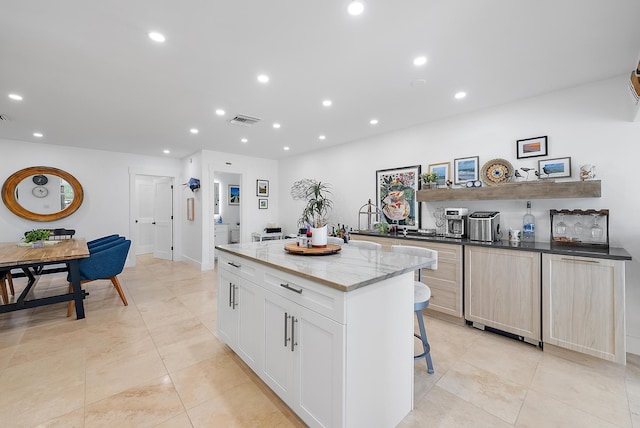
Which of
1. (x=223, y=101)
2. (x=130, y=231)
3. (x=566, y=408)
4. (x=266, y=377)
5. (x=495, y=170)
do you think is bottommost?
(x=566, y=408)

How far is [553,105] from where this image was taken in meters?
2.87

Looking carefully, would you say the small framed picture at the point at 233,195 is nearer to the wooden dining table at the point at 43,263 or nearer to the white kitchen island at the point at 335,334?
the wooden dining table at the point at 43,263

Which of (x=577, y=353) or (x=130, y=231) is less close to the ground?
(x=130, y=231)

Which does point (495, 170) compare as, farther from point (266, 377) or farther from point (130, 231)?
point (130, 231)

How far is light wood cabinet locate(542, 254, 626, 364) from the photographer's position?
212 centimetres

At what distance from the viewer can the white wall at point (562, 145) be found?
96.7 inches

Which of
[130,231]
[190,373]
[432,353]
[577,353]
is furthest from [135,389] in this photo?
[130,231]

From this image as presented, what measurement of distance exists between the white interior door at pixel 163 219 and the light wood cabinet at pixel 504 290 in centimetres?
655

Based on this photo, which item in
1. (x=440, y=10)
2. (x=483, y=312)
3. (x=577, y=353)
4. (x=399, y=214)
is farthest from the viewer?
(x=399, y=214)

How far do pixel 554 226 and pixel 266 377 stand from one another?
3136mm

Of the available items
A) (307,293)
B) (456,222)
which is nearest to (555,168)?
(456,222)

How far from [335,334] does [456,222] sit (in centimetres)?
260

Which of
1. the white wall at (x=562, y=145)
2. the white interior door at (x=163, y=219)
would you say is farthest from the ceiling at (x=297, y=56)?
the white interior door at (x=163, y=219)

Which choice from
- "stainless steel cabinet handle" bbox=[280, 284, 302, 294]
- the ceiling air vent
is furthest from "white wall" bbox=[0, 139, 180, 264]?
"stainless steel cabinet handle" bbox=[280, 284, 302, 294]
